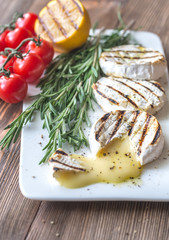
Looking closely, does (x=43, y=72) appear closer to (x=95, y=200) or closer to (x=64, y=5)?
(x=64, y=5)

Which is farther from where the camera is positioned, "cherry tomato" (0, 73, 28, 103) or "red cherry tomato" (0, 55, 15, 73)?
"red cherry tomato" (0, 55, 15, 73)

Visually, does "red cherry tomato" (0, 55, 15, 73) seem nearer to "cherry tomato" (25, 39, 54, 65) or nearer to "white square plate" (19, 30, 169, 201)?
"cherry tomato" (25, 39, 54, 65)

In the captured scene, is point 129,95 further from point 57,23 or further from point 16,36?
point 16,36

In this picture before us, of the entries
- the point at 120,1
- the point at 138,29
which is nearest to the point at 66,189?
the point at 138,29

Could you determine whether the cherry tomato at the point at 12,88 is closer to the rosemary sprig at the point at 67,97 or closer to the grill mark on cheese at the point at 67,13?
the rosemary sprig at the point at 67,97

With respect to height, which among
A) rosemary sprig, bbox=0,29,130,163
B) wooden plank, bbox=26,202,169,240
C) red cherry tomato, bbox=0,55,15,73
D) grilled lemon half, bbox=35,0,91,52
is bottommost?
wooden plank, bbox=26,202,169,240

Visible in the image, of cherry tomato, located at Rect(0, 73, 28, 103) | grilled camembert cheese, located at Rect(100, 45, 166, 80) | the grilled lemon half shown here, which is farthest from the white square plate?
the grilled lemon half
